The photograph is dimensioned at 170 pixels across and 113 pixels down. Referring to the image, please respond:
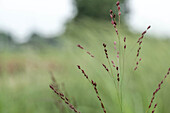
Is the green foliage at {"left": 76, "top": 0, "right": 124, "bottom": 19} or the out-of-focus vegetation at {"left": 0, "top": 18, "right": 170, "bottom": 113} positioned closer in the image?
the out-of-focus vegetation at {"left": 0, "top": 18, "right": 170, "bottom": 113}

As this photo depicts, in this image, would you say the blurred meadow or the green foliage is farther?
the green foliage

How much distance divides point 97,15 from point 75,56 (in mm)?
15678

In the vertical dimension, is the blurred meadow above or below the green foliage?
above

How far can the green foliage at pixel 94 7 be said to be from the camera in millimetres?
17406

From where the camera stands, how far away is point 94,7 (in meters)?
17.5

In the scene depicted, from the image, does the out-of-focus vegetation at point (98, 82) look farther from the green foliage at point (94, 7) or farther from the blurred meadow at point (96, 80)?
the green foliage at point (94, 7)

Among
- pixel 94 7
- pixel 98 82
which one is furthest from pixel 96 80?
pixel 94 7

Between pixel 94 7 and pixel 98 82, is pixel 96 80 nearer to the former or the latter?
pixel 98 82

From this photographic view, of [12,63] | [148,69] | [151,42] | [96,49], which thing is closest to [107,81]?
[148,69]

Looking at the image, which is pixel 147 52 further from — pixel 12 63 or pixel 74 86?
pixel 12 63

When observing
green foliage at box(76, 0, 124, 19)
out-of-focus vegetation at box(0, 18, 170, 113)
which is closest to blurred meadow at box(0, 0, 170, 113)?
out-of-focus vegetation at box(0, 18, 170, 113)

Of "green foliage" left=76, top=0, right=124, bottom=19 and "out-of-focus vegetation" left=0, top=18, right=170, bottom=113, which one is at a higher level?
"out-of-focus vegetation" left=0, top=18, right=170, bottom=113

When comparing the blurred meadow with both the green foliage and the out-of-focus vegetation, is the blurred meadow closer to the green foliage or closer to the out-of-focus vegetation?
the out-of-focus vegetation

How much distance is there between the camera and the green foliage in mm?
17406
